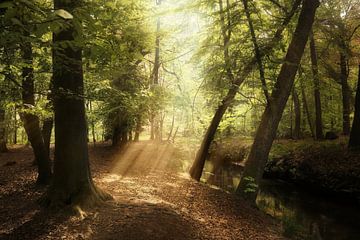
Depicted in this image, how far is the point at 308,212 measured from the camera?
12023mm

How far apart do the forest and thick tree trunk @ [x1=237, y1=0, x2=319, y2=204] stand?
0.03m

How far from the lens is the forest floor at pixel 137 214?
608 cm

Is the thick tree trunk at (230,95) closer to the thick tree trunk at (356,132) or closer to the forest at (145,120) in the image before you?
the forest at (145,120)

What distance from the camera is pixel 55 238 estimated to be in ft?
→ 18.8

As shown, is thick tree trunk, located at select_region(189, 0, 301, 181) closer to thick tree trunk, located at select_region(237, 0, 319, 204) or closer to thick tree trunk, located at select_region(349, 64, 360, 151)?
thick tree trunk, located at select_region(237, 0, 319, 204)

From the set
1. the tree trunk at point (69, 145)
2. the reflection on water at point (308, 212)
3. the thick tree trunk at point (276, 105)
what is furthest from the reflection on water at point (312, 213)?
the tree trunk at point (69, 145)

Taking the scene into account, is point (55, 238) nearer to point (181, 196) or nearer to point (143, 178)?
point (181, 196)

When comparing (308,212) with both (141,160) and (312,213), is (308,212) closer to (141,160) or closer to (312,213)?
(312,213)

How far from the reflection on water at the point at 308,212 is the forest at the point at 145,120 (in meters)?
0.07

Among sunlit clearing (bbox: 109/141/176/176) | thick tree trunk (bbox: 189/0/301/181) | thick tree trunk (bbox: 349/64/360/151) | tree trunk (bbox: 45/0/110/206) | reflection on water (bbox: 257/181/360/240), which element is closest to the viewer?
tree trunk (bbox: 45/0/110/206)

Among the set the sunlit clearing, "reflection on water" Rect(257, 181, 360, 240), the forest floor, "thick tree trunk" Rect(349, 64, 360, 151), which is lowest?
"reflection on water" Rect(257, 181, 360, 240)

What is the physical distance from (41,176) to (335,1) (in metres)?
16.4

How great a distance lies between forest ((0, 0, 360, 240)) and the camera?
5.38m

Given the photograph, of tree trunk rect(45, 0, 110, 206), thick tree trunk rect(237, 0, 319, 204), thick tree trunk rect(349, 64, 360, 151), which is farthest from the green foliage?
thick tree trunk rect(349, 64, 360, 151)
